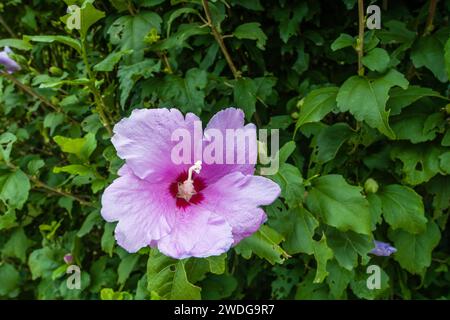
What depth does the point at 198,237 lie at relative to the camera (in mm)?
933

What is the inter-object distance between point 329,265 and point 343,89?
60 centimetres

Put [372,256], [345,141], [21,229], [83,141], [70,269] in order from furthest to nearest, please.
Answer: [21,229] < [70,269] < [372,256] < [345,141] < [83,141]

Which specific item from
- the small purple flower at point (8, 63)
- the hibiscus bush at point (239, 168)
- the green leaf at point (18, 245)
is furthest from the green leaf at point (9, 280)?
the small purple flower at point (8, 63)

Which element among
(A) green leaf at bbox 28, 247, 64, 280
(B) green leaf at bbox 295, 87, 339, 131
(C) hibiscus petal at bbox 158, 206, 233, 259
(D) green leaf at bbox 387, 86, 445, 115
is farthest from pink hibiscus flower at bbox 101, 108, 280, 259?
(A) green leaf at bbox 28, 247, 64, 280

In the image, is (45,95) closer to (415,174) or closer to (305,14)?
(305,14)

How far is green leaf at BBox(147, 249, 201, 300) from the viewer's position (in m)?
1.12

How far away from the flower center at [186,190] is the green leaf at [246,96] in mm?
465

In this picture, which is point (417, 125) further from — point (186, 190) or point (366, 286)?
point (186, 190)

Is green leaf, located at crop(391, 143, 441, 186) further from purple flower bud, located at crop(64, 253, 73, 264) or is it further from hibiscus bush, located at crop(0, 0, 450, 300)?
purple flower bud, located at crop(64, 253, 73, 264)

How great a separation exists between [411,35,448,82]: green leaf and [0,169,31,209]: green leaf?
1251 mm

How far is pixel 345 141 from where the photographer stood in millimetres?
1556

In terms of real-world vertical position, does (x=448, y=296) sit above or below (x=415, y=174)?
below

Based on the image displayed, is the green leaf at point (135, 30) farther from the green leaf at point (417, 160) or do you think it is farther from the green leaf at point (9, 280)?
the green leaf at point (9, 280)

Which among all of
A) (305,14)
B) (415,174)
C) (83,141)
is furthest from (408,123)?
(83,141)
